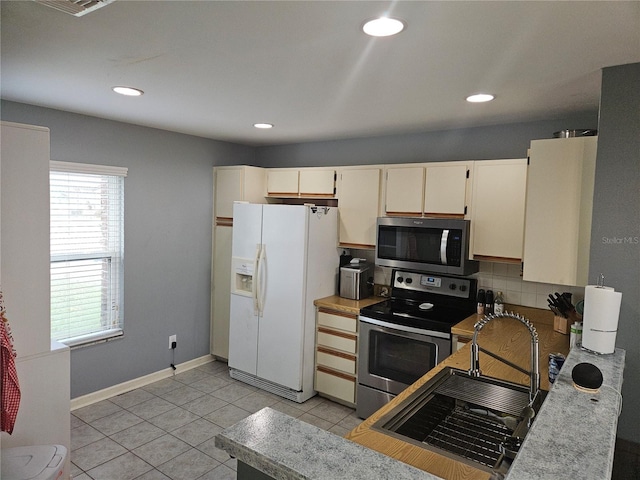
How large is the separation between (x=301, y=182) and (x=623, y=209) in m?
2.77

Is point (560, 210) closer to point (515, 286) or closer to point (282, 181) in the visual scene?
point (515, 286)

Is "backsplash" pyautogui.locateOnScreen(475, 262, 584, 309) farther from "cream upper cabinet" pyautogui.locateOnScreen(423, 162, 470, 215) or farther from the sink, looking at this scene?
the sink

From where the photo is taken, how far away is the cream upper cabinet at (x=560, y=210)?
2.32 meters

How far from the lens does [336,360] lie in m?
3.70

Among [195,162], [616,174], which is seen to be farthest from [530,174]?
[195,162]

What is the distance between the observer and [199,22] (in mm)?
1596

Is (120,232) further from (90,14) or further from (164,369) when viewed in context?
(90,14)

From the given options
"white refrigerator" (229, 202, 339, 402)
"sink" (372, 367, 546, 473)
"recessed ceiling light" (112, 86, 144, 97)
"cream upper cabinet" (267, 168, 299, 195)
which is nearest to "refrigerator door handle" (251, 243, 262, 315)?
"white refrigerator" (229, 202, 339, 402)

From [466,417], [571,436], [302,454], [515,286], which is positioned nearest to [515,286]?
[515,286]

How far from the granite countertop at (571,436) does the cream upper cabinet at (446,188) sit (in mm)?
1847

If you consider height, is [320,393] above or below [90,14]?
below

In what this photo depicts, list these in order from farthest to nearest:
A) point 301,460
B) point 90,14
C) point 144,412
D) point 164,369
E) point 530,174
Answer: point 164,369 → point 144,412 → point 530,174 → point 90,14 → point 301,460

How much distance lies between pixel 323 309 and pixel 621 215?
2.39 m

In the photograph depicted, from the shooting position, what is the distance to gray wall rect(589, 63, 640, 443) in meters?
1.89
